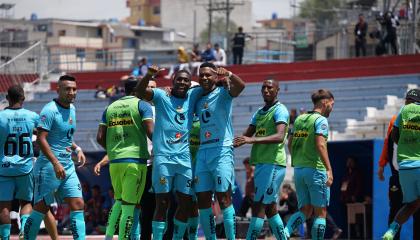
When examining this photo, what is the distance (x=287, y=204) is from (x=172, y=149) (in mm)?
9089

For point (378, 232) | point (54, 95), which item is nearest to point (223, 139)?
point (378, 232)

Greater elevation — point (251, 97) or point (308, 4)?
point (308, 4)

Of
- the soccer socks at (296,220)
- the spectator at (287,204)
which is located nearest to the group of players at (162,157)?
the soccer socks at (296,220)

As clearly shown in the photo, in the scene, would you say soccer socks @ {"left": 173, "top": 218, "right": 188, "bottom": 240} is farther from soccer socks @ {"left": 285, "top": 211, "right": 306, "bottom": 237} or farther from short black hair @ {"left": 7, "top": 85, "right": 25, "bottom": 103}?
short black hair @ {"left": 7, "top": 85, "right": 25, "bottom": 103}

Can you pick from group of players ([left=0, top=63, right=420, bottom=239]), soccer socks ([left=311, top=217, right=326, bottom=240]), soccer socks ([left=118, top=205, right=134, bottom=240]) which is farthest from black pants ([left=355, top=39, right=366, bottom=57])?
soccer socks ([left=118, top=205, right=134, bottom=240])

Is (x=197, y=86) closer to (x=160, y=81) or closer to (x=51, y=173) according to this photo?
(x=51, y=173)

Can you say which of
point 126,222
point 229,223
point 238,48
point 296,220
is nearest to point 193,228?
point 229,223

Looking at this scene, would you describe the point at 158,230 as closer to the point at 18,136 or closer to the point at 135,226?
the point at 135,226

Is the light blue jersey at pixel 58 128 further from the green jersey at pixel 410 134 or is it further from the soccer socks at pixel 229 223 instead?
the green jersey at pixel 410 134

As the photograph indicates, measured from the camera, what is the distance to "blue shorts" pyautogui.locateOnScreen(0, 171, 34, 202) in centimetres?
1387

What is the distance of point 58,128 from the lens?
1322 centimetres

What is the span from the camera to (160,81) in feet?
114

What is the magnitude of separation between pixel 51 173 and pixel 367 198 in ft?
31.4

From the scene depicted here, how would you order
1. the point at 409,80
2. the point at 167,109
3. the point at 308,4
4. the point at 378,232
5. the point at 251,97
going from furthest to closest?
the point at 308,4 → the point at 251,97 → the point at 409,80 → the point at 378,232 → the point at 167,109
